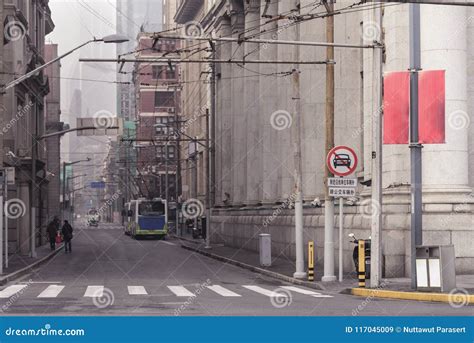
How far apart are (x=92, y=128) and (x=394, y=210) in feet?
74.4

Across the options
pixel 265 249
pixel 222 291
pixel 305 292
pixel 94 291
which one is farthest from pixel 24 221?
pixel 305 292

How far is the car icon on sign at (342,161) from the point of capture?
93.9ft

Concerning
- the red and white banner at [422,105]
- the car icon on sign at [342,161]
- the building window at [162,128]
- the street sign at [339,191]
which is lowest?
the street sign at [339,191]

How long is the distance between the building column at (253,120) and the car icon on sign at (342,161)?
28.6 metres

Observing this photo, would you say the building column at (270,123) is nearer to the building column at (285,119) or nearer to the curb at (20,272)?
the building column at (285,119)

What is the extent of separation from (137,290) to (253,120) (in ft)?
109

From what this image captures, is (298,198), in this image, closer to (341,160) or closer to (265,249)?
(341,160)

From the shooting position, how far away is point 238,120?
65375mm

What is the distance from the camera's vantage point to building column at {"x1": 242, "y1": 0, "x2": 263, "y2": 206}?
192 ft

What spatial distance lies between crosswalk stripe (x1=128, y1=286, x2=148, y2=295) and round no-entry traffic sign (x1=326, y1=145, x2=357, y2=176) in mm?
6147

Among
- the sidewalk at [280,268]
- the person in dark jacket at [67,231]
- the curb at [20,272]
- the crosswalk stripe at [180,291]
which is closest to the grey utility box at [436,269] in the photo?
the sidewalk at [280,268]

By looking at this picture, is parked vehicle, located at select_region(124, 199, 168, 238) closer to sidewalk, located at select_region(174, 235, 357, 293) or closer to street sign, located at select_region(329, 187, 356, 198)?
sidewalk, located at select_region(174, 235, 357, 293)

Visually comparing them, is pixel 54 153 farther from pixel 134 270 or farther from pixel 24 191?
pixel 134 270

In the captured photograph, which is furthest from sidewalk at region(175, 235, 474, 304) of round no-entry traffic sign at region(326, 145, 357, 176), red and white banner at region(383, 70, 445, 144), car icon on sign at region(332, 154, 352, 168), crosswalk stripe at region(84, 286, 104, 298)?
crosswalk stripe at region(84, 286, 104, 298)
